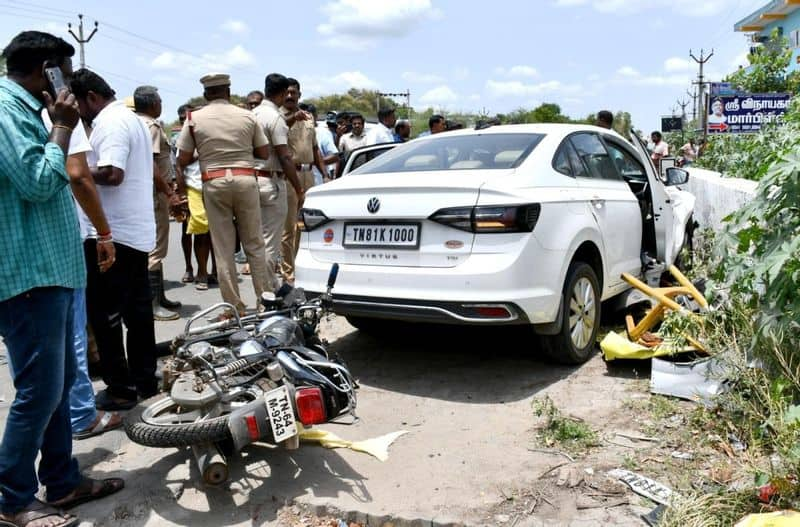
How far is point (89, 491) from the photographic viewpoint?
3.31 m

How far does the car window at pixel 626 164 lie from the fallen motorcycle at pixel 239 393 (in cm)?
342

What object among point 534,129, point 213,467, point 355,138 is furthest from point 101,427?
point 355,138

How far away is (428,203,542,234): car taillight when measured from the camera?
416cm

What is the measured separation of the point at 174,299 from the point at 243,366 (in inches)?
167

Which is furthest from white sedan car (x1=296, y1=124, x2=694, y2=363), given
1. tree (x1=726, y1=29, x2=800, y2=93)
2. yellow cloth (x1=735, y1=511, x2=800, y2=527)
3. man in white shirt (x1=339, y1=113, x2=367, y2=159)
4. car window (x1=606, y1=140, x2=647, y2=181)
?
tree (x1=726, y1=29, x2=800, y2=93)

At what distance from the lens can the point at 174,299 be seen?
24.1 feet

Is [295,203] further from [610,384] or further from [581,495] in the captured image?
[581,495]

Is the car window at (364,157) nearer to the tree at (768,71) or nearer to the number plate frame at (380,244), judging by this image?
the number plate frame at (380,244)

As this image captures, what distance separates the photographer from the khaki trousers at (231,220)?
5.52m

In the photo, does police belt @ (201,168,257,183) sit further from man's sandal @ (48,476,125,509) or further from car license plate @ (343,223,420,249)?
man's sandal @ (48,476,125,509)

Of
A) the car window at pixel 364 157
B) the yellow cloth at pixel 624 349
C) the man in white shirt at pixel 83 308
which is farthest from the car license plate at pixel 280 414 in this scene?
the car window at pixel 364 157

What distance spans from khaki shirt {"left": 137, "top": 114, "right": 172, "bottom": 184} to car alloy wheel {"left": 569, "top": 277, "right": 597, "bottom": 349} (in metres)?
3.82

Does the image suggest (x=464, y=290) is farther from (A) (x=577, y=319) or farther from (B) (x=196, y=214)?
(B) (x=196, y=214)

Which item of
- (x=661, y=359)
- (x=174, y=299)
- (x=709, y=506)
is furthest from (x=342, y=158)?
(x=709, y=506)
